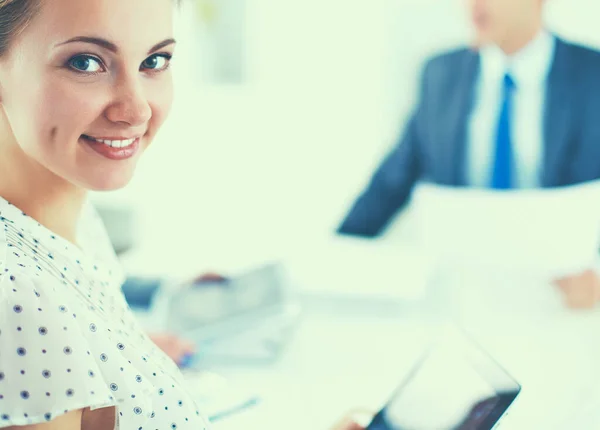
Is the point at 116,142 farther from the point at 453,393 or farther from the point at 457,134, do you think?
the point at 457,134

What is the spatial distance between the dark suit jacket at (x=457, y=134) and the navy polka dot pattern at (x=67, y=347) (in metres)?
0.75

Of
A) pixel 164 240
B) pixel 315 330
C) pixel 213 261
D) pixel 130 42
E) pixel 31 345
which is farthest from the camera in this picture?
pixel 164 240

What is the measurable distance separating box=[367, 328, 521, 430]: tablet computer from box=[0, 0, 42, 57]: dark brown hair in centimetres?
55

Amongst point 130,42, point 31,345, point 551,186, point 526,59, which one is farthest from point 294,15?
point 31,345

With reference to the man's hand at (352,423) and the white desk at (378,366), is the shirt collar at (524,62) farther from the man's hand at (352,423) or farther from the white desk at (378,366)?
the man's hand at (352,423)

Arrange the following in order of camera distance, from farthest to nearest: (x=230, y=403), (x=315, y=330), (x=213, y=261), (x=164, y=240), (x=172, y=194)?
(x=172, y=194) → (x=164, y=240) → (x=213, y=261) → (x=315, y=330) → (x=230, y=403)

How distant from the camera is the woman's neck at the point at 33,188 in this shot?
0.67 meters

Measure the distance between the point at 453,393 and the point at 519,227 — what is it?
1.53 feet

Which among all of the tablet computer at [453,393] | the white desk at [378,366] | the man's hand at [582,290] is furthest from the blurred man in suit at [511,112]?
the tablet computer at [453,393]

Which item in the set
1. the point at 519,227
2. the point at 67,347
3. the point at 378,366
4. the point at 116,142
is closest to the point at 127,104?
the point at 116,142

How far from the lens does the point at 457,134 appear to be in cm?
129

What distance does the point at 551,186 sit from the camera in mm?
1193

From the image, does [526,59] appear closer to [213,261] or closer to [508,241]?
[508,241]

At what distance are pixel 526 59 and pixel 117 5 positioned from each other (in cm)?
79
